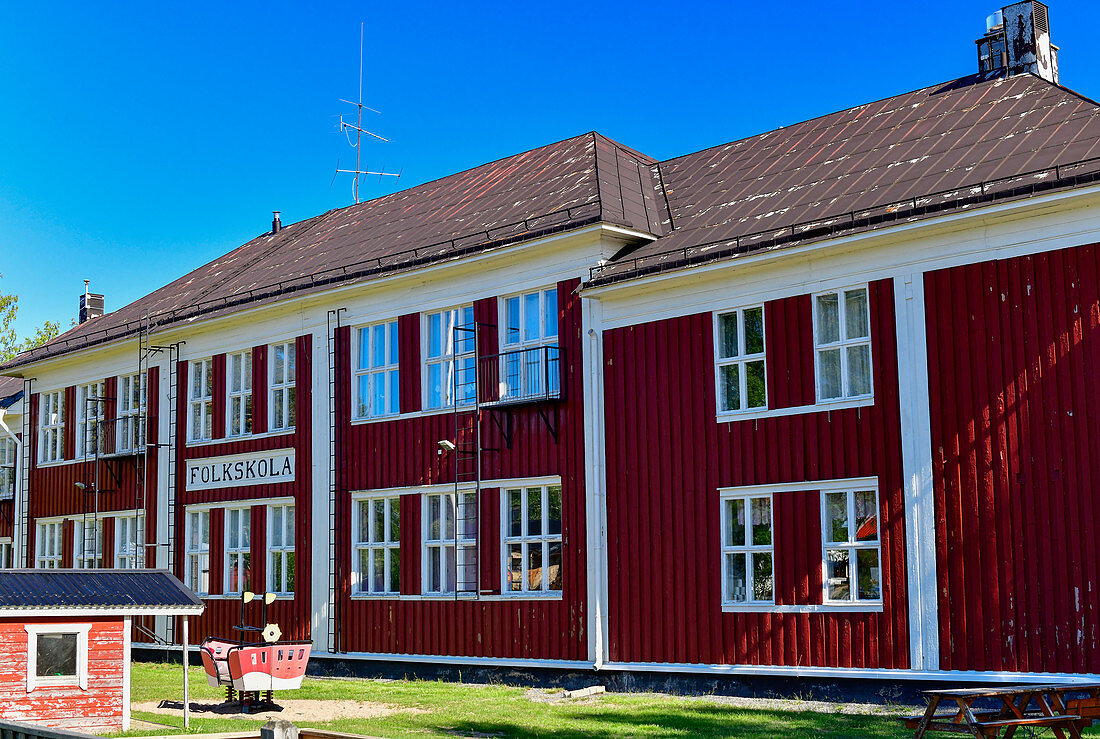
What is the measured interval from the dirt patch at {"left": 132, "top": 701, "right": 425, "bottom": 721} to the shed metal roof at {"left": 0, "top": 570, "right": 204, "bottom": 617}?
2031mm

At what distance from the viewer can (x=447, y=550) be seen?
71.9 ft

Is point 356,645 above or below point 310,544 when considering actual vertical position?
below

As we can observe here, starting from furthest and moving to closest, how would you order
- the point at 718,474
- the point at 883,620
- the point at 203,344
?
the point at 203,344, the point at 718,474, the point at 883,620

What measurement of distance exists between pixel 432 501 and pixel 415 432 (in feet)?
4.38

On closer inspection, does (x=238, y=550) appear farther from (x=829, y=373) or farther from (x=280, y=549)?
(x=829, y=373)

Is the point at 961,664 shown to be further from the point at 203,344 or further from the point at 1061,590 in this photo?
the point at 203,344

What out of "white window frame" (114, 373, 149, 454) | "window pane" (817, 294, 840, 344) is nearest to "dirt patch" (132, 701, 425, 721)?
"window pane" (817, 294, 840, 344)

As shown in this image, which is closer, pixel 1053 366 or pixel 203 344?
pixel 1053 366

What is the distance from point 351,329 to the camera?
24016 mm

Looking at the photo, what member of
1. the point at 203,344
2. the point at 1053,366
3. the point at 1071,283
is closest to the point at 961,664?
the point at 1053,366

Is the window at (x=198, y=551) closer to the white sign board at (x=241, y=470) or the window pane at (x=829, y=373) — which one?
the white sign board at (x=241, y=470)

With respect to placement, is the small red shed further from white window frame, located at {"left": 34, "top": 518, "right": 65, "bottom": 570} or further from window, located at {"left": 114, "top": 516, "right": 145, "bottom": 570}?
white window frame, located at {"left": 34, "top": 518, "right": 65, "bottom": 570}

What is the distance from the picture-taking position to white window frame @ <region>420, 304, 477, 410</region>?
2184 centimetres

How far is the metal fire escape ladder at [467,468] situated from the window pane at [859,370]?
22.5 feet
